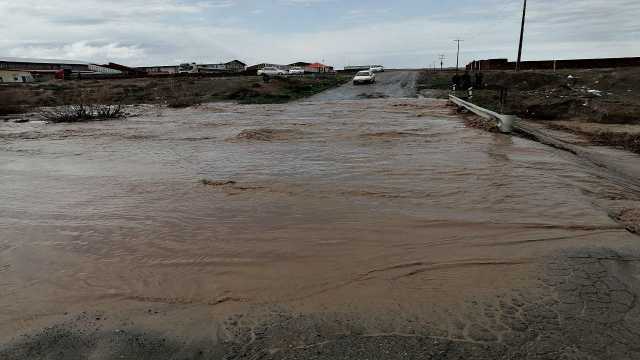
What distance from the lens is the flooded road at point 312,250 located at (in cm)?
356

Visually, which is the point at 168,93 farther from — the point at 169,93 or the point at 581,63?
the point at 581,63

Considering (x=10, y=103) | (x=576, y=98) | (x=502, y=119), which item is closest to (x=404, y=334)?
(x=502, y=119)

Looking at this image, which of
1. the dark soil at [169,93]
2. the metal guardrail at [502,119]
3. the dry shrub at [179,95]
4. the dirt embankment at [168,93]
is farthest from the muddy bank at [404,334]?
the dark soil at [169,93]

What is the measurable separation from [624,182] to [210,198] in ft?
22.9

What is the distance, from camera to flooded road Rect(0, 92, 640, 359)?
3562 mm

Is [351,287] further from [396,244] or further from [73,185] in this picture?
[73,185]

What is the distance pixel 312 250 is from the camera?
5.07 metres

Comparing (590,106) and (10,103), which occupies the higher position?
(590,106)

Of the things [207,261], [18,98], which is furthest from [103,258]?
[18,98]

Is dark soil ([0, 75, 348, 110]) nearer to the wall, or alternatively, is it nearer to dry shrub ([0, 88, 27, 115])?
dry shrub ([0, 88, 27, 115])

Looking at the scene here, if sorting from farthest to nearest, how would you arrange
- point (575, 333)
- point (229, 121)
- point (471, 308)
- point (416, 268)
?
point (229, 121)
point (416, 268)
point (471, 308)
point (575, 333)

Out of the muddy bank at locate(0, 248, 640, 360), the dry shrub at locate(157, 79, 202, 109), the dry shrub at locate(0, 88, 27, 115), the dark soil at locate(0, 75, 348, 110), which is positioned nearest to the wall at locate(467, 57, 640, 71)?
the dark soil at locate(0, 75, 348, 110)

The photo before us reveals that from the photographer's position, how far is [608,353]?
122 inches

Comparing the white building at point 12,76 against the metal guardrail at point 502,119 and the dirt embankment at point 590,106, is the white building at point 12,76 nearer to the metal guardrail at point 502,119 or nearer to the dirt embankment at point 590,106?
the dirt embankment at point 590,106
